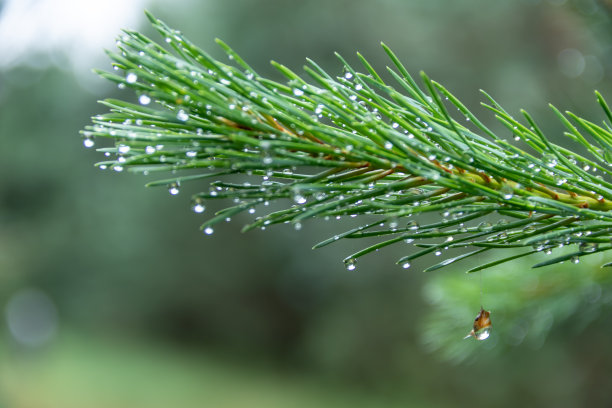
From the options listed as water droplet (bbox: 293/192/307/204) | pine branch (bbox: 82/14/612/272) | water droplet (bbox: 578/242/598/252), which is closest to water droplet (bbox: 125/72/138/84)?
pine branch (bbox: 82/14/612/272)

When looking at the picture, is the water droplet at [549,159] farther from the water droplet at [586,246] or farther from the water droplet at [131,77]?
the water droplet at [131,77]

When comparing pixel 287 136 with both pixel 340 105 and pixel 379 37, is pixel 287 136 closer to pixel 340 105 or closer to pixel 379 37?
pixel 340 105

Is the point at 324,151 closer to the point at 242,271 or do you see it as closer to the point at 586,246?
the point at 586,246

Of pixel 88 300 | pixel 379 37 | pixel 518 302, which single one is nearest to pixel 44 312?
pixel 88 300

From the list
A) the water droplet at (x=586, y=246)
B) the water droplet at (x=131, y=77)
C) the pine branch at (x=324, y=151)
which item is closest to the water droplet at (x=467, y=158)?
the pine branch at (x=324, y=151)

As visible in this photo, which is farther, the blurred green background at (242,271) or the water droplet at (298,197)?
the blurred green background at (242,271)

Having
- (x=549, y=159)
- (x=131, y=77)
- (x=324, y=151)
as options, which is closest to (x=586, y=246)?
(x=549, y=159)
